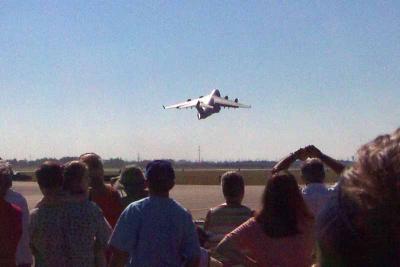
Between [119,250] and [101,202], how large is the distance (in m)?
1.63

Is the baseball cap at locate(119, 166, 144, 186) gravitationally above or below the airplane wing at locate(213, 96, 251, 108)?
below

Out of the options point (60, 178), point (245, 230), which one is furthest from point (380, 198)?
point (60, 178)

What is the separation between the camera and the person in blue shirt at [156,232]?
17.5 feet

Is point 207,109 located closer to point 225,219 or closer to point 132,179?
point 132,179

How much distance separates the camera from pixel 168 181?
5.45 meters

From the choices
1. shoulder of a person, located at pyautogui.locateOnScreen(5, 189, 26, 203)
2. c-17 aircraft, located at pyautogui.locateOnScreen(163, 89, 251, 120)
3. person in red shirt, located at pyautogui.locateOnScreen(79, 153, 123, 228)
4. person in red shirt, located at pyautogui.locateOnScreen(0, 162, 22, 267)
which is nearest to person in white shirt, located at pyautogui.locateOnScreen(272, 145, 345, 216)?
person in red shirt, located at pyautogui.locateOnScreen(79, 153, 123, 228)

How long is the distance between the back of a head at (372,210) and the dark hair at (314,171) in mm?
5173

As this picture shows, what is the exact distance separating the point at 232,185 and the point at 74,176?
134 cm

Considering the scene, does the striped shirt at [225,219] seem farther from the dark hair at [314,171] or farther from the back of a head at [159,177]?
the back of a head at [159,177]

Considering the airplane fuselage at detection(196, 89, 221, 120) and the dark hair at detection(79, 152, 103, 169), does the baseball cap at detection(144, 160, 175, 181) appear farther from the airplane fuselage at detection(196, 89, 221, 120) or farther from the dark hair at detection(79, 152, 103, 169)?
the airplane fuselage at detection(196, 89, 221, 120)

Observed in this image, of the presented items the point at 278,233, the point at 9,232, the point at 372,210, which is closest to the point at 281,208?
the point at 278,233

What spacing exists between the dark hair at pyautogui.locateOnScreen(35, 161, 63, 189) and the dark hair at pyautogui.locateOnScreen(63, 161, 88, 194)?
128mm

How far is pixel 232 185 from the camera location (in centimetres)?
624

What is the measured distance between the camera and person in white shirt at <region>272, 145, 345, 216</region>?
6.04 meters
